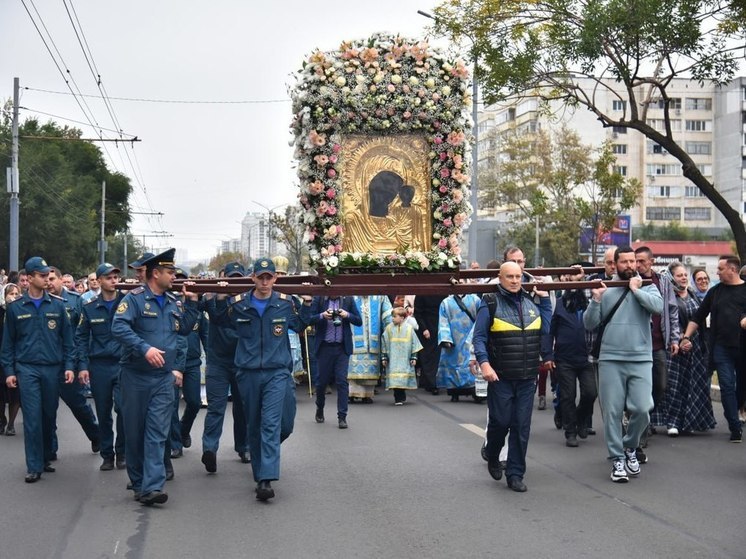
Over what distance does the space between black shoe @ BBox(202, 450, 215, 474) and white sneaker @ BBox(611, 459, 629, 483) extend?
3.74 m

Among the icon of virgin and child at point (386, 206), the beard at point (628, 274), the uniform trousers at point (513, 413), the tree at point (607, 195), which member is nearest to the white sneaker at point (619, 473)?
the uniform trousers at point (513, 413)

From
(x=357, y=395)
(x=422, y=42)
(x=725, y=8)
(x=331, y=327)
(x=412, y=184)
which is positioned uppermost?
(x=725, y=8)

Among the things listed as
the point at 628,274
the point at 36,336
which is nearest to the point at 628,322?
the point at 628,274

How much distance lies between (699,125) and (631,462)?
84052mm

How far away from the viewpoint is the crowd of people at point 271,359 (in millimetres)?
8930

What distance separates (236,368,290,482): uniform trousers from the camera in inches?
348

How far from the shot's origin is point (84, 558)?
6902 millimetres

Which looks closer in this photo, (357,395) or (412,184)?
(412,184)

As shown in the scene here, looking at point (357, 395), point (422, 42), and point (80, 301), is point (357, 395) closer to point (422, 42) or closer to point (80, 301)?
point (80, 301)

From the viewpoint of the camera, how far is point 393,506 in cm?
840

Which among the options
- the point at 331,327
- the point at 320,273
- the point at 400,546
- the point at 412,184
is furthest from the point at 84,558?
the point at 331,327

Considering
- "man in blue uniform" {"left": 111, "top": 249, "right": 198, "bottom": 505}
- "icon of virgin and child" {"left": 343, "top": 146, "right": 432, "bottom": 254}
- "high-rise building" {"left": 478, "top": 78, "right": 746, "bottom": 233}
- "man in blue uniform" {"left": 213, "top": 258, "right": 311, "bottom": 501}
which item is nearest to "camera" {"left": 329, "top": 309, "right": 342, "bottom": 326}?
"icon of virgin and child" {"left": 343, "top": 146, "right": 432, "bottom": 254}

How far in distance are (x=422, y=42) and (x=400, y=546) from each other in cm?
489

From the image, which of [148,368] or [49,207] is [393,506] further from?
[49,207]
